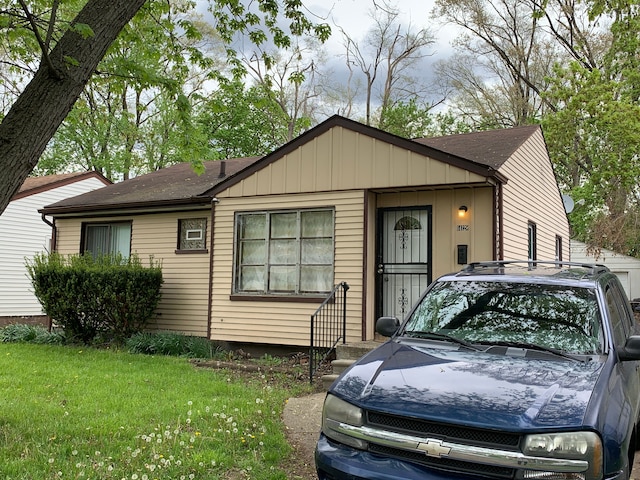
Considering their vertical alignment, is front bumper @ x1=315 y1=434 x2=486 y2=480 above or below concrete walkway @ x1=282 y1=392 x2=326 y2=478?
above

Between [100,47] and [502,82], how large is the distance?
27.3 metres

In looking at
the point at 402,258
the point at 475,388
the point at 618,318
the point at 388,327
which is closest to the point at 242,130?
the point at 402,258

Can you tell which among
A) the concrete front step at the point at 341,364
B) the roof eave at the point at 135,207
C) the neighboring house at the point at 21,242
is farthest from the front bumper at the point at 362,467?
the neighboring house at the point at 21,242

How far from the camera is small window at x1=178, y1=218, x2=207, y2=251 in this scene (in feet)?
39.0

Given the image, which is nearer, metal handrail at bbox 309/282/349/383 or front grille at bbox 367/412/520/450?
front grille at bbox 367/412/520/450

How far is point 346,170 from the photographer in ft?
31.0

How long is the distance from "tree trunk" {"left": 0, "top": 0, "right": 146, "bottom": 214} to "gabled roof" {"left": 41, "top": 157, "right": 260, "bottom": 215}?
6161 millimetres

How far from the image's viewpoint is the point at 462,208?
879 cm

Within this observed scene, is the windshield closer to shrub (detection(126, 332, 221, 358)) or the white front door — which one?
the white front door

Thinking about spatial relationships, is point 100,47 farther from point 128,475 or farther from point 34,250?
point 34,250

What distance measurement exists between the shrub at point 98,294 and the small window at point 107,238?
4.43 feet

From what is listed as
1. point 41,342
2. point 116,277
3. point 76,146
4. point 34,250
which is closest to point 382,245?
point 116,277

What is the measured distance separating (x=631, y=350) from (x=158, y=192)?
11.4m

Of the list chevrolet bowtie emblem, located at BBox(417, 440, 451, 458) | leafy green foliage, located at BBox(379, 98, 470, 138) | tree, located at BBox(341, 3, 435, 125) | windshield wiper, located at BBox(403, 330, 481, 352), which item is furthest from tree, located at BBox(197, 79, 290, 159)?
chevrolet bowtie emblem, located at BBox(417, 440, 451, 458)
